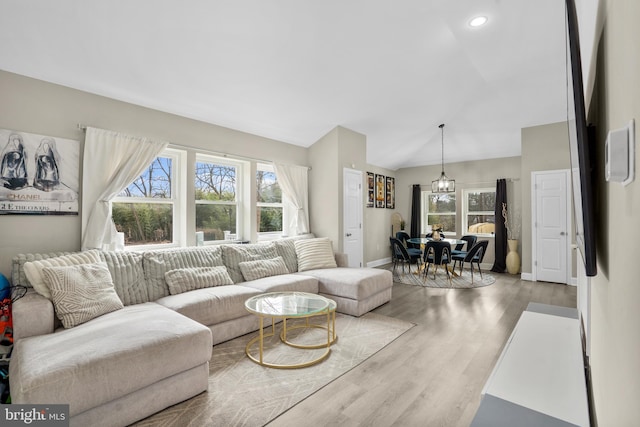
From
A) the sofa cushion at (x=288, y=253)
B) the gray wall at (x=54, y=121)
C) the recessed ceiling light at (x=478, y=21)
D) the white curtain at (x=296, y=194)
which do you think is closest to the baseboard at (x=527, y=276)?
the white curtain at (x=296, y=194)

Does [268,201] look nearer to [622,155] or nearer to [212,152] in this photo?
[212,152]

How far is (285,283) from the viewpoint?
3.60 meters

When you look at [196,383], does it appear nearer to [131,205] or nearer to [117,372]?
[117,372]

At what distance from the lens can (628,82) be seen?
572mm

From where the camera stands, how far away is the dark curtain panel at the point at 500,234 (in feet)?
21.4

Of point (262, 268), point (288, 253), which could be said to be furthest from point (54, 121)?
point (288, 253)

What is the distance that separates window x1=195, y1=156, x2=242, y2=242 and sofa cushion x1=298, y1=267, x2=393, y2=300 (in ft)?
4.57

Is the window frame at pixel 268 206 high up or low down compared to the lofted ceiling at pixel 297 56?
down

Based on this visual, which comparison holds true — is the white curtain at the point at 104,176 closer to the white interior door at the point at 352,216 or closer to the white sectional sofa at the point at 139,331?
the white sectional sofa at the point at 139,331

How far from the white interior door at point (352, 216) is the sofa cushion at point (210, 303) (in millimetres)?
2465

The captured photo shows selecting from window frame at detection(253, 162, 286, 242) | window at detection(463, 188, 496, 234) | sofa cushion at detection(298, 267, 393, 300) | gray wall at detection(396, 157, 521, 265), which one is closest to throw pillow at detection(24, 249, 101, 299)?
window frame at detection(253, 162, 286, 242)

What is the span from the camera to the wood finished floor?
1.92 m

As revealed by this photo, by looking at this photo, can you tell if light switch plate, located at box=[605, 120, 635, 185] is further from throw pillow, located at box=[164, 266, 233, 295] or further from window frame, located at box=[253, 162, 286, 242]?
window frame, located at box=[253, 162, 286, 242]

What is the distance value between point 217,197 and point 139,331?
257 cm
